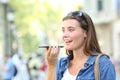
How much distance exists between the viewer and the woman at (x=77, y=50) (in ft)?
15.1

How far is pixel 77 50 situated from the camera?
472 cm

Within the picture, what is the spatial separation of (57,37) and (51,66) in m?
60.0

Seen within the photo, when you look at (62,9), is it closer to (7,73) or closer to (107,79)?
(7,73)

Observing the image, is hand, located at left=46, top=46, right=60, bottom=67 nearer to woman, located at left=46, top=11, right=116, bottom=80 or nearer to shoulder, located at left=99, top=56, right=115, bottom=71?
woman, located at left=46, top=11, right=116, bottom=80

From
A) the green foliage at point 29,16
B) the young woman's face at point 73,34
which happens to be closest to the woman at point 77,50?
the young woman's face at point 73,34

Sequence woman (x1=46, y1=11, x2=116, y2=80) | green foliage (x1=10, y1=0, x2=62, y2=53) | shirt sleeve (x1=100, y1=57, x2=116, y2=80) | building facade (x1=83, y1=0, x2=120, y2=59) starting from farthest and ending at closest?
building facade (x1=83, y1=0, x2=120, y2=59) → green foliage (x1=10, y1=0, x2=62, y2=53) → woman (x1=46, y1=11, x2=116, y2=80) → shirt sleeve (x1=100, y1=57, x2=116, y2=80)

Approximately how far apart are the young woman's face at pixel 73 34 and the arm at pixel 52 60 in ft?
0.37

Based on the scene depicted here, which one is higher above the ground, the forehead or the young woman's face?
the forehead

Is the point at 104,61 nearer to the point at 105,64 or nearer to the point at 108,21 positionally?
the point at 105,64

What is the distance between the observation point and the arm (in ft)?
15.3

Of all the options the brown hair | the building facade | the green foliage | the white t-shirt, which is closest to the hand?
the white t-shirt

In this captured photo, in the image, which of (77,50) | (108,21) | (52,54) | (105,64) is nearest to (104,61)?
(105,64)

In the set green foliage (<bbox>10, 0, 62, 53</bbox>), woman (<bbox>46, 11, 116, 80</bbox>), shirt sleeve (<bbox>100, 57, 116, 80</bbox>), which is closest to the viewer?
shirt sleeve (<bbox>100, 57, 116, 80</bbox>)

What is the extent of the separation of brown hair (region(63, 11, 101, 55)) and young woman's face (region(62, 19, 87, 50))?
0.04 metres
